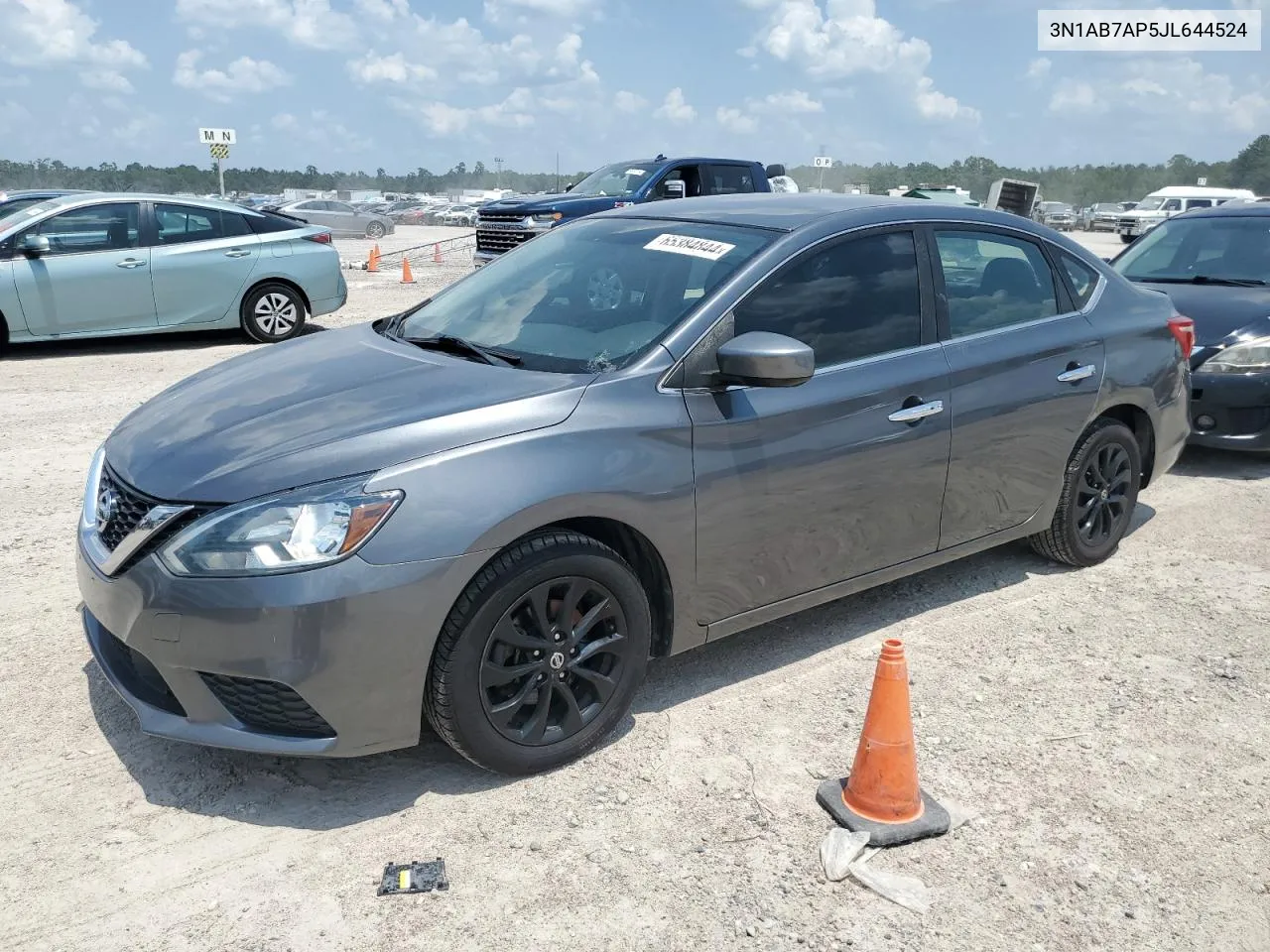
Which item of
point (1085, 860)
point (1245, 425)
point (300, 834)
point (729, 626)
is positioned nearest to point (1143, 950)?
point (1085, 860)

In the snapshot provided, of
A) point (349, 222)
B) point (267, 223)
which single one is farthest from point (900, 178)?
point (267, 223)

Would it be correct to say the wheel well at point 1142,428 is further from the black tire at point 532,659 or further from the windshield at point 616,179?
the windshield at point 616,179

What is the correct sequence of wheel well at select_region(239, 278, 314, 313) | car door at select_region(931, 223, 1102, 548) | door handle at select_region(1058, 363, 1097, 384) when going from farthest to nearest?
wheel well at select_region(239, 278, 314, 313)
door handle at select_region(1058, 363, 1097, 384)
car door at select_region(931, 223, 1102, 548)

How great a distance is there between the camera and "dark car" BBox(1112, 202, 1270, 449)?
695 cm

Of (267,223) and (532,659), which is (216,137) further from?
(532,659)

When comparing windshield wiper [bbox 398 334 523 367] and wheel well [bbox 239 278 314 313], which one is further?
wheel well [bbox 239 278 314 313]

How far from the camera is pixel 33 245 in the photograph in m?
9.87

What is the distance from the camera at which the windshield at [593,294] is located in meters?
3.72

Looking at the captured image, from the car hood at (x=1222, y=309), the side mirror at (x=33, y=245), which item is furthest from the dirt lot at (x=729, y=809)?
the side mirror at (x=33, y=245)

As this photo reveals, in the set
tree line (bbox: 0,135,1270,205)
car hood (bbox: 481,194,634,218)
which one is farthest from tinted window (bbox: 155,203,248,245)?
tree line (bbox: 0,135,1270,205)

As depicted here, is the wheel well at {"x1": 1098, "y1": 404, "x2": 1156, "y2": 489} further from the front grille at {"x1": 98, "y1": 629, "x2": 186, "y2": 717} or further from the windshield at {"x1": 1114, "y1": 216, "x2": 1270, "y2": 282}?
the front grille at {"x1": 98, "y1": 629, "x2": 186, "y2": 717}

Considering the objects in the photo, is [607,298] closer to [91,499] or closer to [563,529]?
[563,529]

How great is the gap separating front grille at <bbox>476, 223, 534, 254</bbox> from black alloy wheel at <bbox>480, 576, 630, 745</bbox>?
13.5 meters

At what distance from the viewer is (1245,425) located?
7.00 metres
